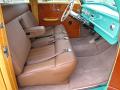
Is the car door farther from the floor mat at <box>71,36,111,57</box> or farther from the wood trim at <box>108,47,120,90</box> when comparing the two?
the floor mat at <box>71,36,111,57</box>

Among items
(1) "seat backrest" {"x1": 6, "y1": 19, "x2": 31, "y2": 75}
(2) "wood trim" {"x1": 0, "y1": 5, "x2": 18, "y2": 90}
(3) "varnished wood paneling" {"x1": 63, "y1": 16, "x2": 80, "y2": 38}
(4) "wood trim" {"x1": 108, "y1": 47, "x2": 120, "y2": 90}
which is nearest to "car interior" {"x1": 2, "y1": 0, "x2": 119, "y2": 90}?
(1) "seat backrest" {"x1": 6, "y1": 19, "x2": 31, "y2": 75}

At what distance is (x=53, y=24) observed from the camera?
3.46 metres

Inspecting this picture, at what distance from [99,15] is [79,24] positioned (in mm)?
1272

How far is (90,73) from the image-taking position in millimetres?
1939

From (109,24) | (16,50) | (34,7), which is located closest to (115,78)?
(109,24)

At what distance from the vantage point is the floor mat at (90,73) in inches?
66.0

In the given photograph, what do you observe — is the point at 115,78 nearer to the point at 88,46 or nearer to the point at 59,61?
the point at 59,61

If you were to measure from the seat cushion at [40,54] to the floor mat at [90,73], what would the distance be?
287 mm

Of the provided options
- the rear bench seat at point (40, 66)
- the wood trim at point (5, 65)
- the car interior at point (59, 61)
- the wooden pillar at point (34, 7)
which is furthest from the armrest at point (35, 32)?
the wood trim at point (5, 65)

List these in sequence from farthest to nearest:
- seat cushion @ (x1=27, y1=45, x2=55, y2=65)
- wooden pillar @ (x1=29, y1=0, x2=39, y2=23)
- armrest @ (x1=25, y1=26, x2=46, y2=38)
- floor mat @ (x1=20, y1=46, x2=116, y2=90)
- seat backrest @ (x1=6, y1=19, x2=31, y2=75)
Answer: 1. wooden pillar @ (x1=29, y1=0, x2=39, y2=23)
2. armrest @ (x1=25, y1=26, x2=46, y2=38)
3. seat cushion @ (x1=27, y1=45, x2=55, y2=65)
4. floor mat @ (x1=20, y1=46, x2=116, y2=90)
5. seat backrest @ (x1=6, y1=19, x2=31, y2=75)

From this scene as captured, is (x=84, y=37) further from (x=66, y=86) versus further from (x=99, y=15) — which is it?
(x=66, y=86)

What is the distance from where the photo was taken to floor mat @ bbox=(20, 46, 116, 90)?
5.50 ft

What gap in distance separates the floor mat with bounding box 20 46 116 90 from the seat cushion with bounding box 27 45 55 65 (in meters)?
0.29

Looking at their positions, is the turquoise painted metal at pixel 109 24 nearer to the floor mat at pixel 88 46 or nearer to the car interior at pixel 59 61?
the car interior at pixel 59 61
